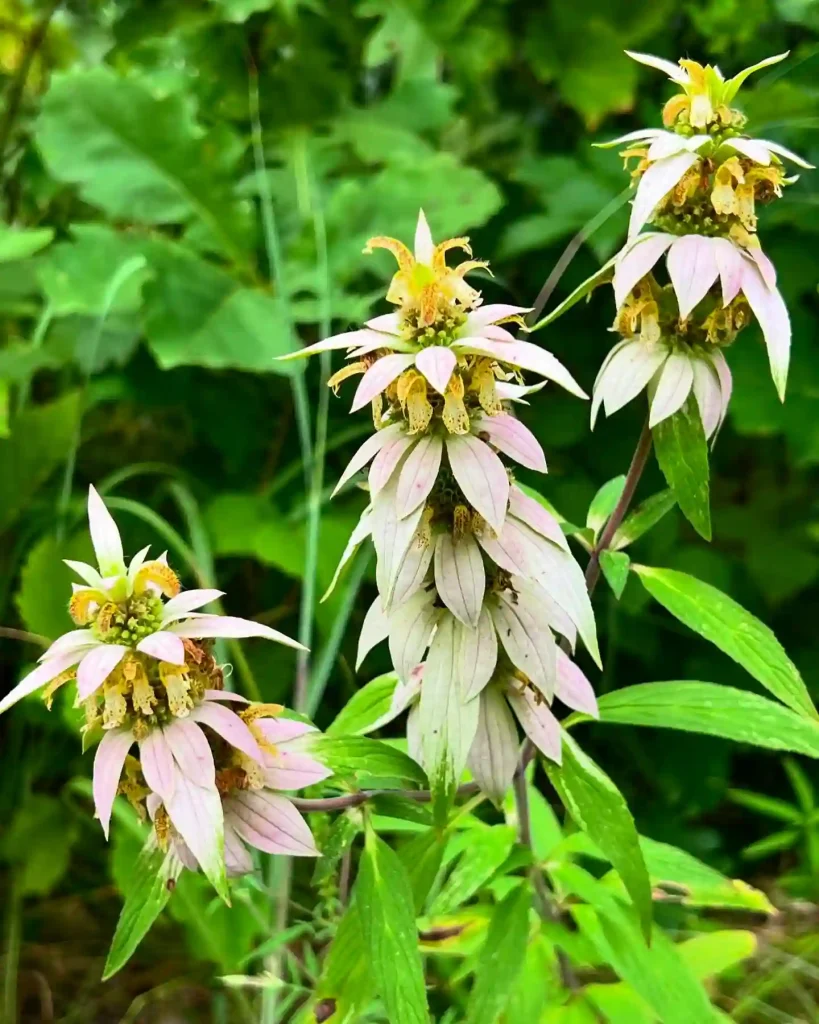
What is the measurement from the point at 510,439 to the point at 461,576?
7 cm

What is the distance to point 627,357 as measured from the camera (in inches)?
19.5

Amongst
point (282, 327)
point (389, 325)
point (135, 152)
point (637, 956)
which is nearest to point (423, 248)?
point (389, 325)

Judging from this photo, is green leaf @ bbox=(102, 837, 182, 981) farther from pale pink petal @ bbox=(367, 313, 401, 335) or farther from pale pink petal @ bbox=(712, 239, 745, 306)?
pale pink petal @ bbox=(712, 239, 745, 306)

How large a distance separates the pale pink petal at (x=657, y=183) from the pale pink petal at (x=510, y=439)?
12cm

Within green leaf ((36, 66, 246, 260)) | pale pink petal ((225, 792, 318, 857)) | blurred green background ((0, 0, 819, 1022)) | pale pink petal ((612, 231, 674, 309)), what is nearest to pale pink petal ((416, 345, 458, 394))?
pale pink petal ((612, 231, 674, 309))

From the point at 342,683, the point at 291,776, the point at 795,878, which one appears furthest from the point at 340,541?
the point at 795,878

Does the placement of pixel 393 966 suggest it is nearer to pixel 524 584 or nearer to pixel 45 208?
pixel 524 584

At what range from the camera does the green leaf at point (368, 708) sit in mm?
576

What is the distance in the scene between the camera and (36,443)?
1.04 meters

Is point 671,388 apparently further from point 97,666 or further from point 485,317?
point 97,666

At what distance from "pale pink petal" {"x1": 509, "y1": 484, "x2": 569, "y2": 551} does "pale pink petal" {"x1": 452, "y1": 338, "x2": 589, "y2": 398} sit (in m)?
0.08

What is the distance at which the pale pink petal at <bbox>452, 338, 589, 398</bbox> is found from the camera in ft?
1.23

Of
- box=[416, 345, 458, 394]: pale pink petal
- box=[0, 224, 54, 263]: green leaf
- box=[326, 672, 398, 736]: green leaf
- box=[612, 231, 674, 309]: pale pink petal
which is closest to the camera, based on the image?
box=[416, 345, 458, 394]: pale pink petal

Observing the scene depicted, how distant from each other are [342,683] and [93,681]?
756 mm
